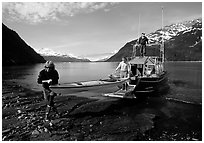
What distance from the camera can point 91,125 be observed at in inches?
375

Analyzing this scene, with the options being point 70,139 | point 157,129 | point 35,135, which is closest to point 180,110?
point 157,129

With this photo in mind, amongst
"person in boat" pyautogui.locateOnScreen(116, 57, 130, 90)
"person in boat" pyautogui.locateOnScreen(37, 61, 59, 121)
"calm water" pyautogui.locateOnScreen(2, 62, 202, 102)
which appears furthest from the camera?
"calm water" pyautogui.locateOnScreen(2, 62, 202, 102)

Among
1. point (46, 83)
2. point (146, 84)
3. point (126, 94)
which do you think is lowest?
point (126, 94)

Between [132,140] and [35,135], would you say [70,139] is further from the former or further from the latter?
[132,140]

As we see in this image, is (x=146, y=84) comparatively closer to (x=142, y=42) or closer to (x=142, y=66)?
(x=142, y=66)

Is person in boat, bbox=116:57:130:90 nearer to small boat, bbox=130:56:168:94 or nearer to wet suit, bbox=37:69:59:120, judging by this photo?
small boat, bbox=130:56:168:94

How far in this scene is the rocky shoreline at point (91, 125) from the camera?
27.1ft

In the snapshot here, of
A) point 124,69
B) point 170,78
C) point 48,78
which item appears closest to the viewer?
point 48,78

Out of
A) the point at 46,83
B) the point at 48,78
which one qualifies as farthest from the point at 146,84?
the point at 46,83

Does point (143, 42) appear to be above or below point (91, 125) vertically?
above

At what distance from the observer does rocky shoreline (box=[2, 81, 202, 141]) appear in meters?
8.25

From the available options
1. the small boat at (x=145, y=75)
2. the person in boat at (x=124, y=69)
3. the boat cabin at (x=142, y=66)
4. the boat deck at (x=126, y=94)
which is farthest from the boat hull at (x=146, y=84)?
the boat cabin at (x=142, y=66)

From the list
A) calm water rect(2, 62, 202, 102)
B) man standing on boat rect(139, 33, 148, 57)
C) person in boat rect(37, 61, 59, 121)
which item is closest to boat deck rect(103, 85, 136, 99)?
calm water rect(2, 62, 202, 102)

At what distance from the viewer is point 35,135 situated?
323 inches
